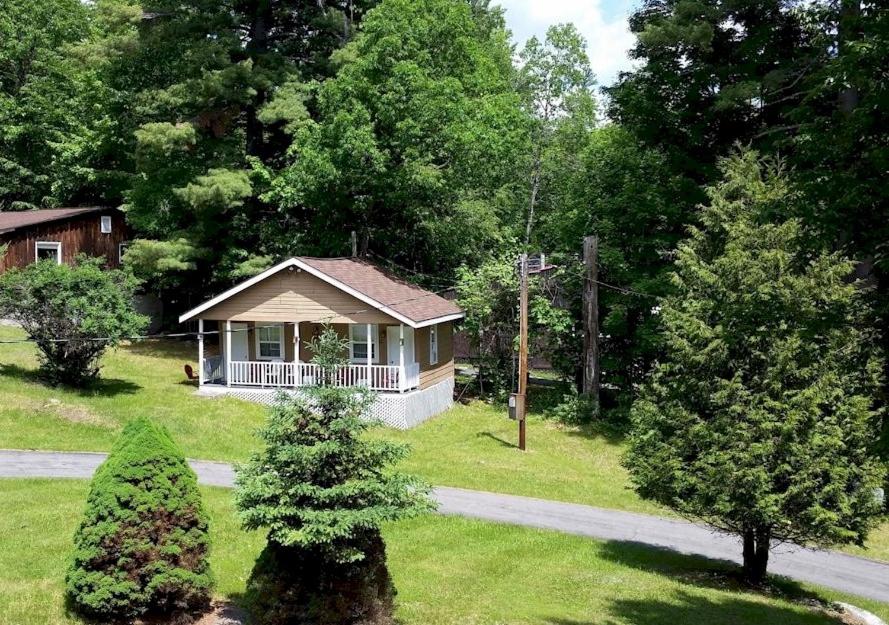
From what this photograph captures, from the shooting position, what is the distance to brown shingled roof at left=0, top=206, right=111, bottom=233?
35875 millimetres

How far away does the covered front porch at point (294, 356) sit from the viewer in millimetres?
27828

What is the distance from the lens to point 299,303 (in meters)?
27.9

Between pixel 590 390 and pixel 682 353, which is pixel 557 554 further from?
pixel 590 390

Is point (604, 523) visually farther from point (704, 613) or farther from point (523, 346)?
point (523, 346)

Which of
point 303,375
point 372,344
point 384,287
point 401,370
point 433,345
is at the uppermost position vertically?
point 384,287

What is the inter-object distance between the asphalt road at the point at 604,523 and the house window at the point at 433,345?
36.8ft

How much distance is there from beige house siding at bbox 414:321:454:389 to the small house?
0.24 ft

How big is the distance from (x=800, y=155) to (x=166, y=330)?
36.7m

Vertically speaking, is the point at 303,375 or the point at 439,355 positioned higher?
the point at 439,355

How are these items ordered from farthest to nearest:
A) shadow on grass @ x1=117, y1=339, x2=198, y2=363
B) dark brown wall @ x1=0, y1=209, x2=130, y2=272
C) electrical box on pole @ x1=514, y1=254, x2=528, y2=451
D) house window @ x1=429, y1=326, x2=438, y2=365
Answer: dark brown wall @ x1=0, y1=209, x2=130, y2=272 → shadow on grass @ x1=117, y1=339, x2=198, y2=363 → house window @ x1=429, y1=326, x2=438, y2=365 → electrical box on pole @ x1=514, y1=254, x2=528, y2=451

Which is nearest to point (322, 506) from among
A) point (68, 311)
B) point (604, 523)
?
point (604, 523)

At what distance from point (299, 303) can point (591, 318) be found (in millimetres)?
10714

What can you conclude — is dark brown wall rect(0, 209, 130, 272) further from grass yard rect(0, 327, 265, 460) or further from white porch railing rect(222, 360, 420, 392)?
white porch railing rect(222, 360, 420, 392)

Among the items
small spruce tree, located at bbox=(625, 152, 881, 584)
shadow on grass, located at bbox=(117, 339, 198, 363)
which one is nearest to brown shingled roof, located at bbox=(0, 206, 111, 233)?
shadow on grass, located at bbox=(117, 339, 198, 363)
